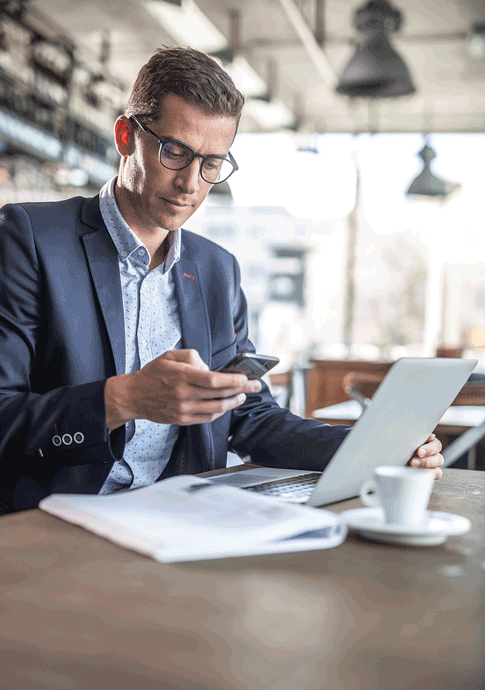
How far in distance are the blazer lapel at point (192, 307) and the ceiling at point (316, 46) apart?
11.3ft

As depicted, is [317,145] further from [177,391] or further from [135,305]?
[177,391]

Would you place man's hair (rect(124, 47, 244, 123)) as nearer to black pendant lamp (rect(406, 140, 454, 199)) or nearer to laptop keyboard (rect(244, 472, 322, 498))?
laptop keyboard (rect(244, 472, 322, 498))

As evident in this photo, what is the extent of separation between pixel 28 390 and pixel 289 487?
53 centimetres

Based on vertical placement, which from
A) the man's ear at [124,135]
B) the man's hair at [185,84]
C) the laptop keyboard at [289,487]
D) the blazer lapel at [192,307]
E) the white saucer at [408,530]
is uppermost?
the man's hair at [185,84]

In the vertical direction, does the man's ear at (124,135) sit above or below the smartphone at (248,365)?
above

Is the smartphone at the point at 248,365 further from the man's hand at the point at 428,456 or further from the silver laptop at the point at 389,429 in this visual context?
the man's hand at the point at 428,456

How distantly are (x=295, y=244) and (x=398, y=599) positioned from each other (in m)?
8.45

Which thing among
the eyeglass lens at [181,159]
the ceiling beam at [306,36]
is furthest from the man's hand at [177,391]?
the ceiling beam at [306,36]

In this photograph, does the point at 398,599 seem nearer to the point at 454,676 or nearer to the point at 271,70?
the point at 454,676

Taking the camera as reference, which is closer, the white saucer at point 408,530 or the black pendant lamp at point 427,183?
the white saucer at point 408,530

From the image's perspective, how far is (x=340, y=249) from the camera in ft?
29.2

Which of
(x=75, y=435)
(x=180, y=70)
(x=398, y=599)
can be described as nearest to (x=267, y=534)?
(x=398, y=599)

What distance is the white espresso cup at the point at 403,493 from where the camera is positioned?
835 millimetres

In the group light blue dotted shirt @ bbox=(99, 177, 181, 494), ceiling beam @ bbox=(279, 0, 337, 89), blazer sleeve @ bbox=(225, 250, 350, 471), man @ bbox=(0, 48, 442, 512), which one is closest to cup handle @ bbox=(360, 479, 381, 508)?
man @ bbox=(0, 48, 442, 512)
